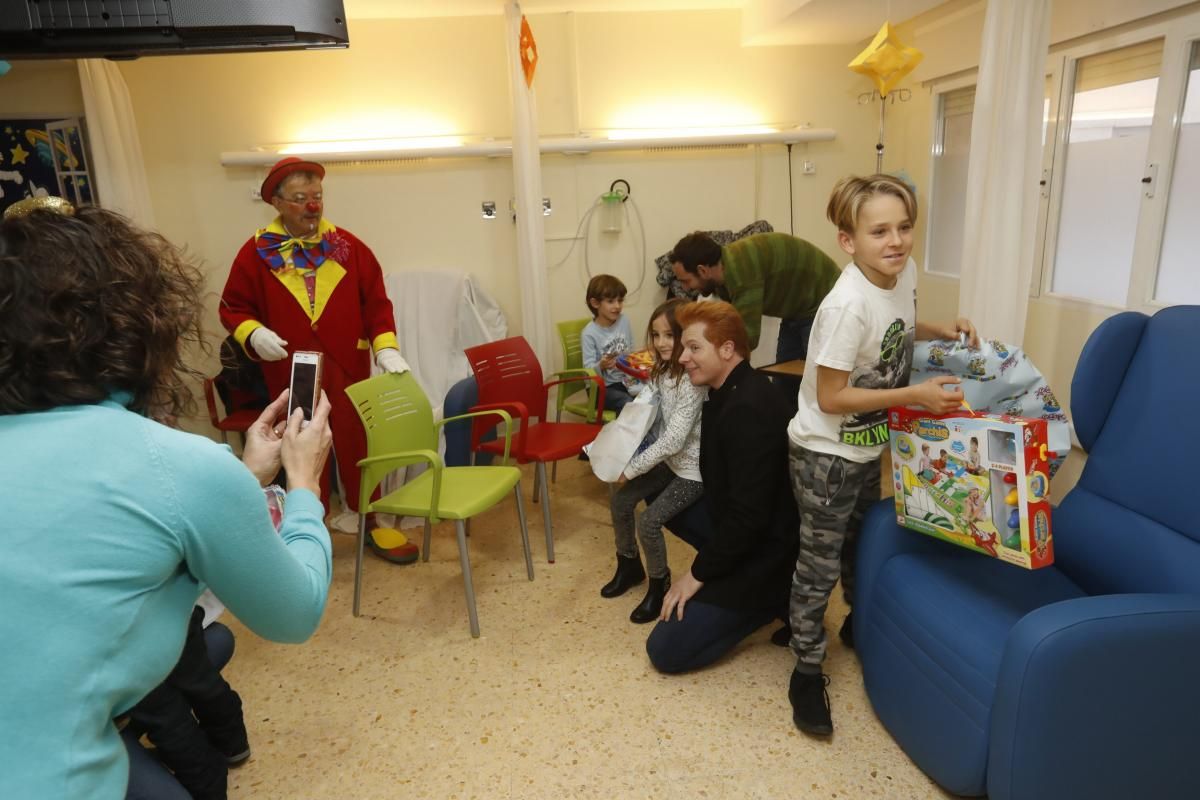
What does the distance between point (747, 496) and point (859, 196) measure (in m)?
0.82

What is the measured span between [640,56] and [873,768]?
3.78m

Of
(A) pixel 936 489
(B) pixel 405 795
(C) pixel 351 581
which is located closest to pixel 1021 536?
(A) pixel 936 489

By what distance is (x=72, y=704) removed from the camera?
75 centimetres

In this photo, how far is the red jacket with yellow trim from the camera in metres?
2.82

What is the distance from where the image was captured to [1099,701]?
1403 mm

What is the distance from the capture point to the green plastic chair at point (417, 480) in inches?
95.7

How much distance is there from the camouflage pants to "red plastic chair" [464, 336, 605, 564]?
118 centimetres

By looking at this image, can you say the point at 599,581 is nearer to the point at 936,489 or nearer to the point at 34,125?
the point at 936,489

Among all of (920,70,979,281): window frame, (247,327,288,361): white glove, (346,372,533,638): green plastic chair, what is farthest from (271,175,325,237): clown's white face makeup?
(920,70,979,281): window frame

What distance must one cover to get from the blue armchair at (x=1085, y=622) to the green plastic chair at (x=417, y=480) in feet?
4.05

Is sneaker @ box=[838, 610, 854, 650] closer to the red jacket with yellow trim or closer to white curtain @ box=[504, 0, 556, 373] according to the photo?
the red jacket with yellow trim

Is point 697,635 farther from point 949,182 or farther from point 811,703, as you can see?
point 949,182

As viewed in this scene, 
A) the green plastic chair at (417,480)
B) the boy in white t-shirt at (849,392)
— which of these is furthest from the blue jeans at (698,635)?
the green plastic chair at (417,480)

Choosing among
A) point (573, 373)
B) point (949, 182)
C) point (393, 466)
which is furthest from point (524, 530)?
point (949, 182)
